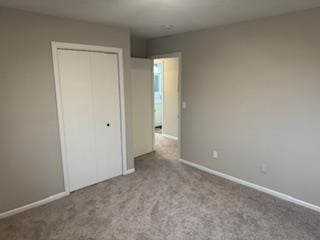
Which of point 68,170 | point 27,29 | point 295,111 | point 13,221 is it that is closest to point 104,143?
point 68,170

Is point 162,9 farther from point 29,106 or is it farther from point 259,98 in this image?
point 29,106

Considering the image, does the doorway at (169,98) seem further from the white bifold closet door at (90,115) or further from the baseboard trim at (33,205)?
the baseboard trim at (33,205)

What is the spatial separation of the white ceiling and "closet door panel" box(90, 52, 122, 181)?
24.8 inches

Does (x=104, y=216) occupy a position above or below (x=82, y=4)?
below

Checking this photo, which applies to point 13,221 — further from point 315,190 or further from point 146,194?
point 315,190

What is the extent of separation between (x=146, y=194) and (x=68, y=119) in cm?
157

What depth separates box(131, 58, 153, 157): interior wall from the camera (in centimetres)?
454

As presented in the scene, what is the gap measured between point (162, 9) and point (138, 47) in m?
2.19

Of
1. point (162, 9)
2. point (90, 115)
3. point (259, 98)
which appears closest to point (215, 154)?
point (259, 98)

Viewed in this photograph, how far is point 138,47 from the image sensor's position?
15.4 ft

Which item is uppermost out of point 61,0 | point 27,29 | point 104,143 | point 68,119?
point 61,0

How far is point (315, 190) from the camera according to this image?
2.81m

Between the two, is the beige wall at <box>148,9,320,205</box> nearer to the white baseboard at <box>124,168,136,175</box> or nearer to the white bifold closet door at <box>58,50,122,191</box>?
the white baseboard at <box>124,168,136,175</box>

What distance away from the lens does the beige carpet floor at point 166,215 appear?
7.95 feet
